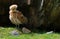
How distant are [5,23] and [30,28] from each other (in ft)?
3.57

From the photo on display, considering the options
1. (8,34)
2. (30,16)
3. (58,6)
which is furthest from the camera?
(30,16)

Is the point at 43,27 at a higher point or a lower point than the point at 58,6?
lower

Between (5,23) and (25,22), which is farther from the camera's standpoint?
(5,23)

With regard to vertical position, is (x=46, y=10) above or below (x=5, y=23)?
above

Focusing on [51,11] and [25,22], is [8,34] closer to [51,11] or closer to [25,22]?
[25,22]

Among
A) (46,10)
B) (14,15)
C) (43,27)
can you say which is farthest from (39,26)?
(14,15)

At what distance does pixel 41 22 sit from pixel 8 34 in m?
1.54

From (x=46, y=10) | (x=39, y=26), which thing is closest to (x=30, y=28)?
(x=39, y=26)

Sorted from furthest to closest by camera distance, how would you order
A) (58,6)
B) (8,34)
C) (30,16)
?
(30,16) < (58,6) < (8,34)

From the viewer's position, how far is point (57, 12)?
27.3 feet

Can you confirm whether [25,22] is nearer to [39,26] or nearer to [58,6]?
[39,26]

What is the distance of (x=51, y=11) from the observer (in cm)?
844

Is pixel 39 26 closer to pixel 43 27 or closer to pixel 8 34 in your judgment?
pixel 43 27

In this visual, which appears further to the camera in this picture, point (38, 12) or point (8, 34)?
point (38, 12)
